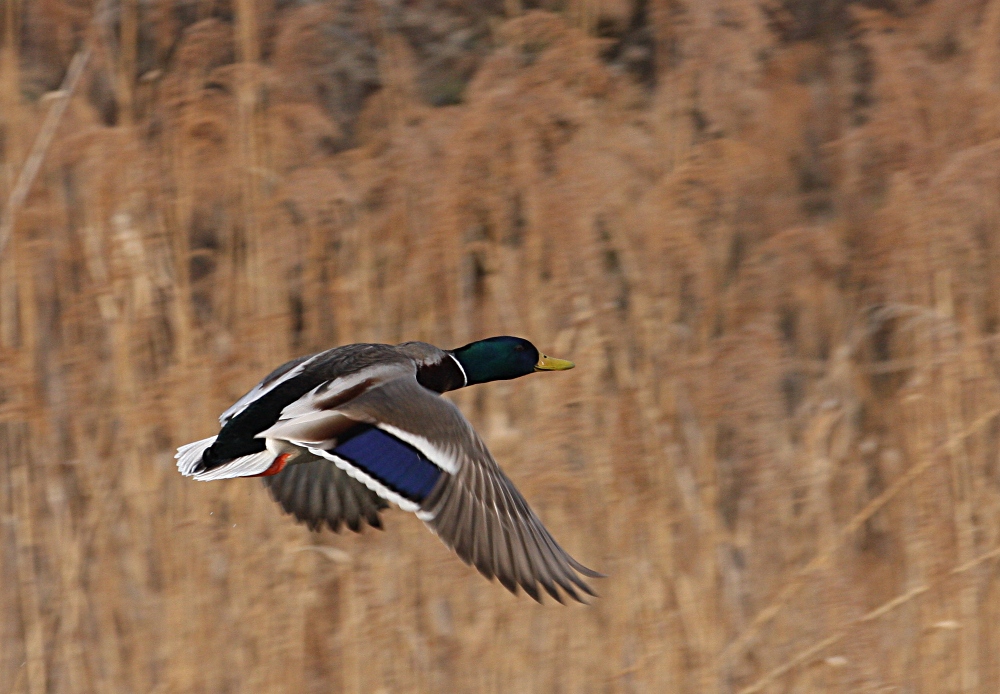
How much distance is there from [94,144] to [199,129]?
1.00 ft

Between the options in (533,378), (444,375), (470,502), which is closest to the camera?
(470,502)

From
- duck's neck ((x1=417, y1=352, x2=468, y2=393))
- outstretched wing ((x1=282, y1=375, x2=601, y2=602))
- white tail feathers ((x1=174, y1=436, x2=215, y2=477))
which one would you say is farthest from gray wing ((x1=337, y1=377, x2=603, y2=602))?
white tail feathers ((x1=174, y1=436, x2=215, y2=477))

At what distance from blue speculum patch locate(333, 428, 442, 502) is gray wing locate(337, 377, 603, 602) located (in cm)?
2

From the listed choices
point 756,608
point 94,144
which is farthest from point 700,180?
point 94,144

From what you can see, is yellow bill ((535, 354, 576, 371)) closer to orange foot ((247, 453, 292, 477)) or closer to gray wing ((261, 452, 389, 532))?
gray wing ((261, 452, 389, 532))

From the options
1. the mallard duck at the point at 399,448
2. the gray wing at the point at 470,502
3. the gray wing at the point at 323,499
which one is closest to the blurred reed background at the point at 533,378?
the gray wing at the point at 323,499

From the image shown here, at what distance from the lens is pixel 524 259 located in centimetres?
365

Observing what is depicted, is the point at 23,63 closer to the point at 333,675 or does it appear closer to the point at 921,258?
the point at 333,675

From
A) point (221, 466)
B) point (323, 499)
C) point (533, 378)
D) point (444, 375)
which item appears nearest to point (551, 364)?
point (444, 375)

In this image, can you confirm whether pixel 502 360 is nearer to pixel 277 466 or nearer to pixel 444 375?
pixel 444 375

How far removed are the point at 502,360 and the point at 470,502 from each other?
57cm

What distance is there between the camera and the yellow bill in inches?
125

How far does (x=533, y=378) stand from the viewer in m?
3.60

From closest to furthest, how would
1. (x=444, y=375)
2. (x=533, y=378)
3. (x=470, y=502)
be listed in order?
1. (x=470, y=502)
2. (x=444, y=375)
3. (x=533, y=378)
